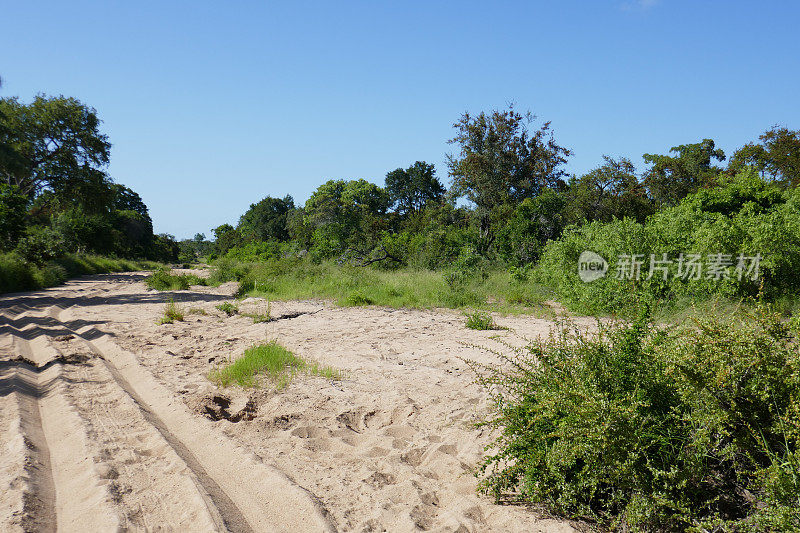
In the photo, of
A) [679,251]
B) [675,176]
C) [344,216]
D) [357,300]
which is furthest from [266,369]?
[344,216]

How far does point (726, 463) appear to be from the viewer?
242 centimetres

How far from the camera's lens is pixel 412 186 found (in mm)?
55688

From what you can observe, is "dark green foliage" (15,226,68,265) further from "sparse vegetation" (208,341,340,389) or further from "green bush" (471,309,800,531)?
"green bush" (471,309,800,531)

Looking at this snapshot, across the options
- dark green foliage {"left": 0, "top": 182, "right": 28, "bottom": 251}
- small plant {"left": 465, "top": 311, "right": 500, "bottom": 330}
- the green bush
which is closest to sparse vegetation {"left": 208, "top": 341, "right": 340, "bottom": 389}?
the green bush

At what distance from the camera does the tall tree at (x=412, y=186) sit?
180 feet

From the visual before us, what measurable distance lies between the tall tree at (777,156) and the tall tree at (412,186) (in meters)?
32.3

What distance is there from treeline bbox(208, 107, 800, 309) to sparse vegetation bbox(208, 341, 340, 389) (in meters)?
5.47

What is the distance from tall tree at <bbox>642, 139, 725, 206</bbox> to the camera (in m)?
22.8

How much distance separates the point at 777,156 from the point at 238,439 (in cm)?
2953

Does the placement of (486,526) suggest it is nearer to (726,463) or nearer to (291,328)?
(726,463)

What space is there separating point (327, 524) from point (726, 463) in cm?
211

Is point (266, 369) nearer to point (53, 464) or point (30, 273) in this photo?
point (53, 464)

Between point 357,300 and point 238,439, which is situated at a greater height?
point 357,300

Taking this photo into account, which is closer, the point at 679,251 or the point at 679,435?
the point at 679,435
